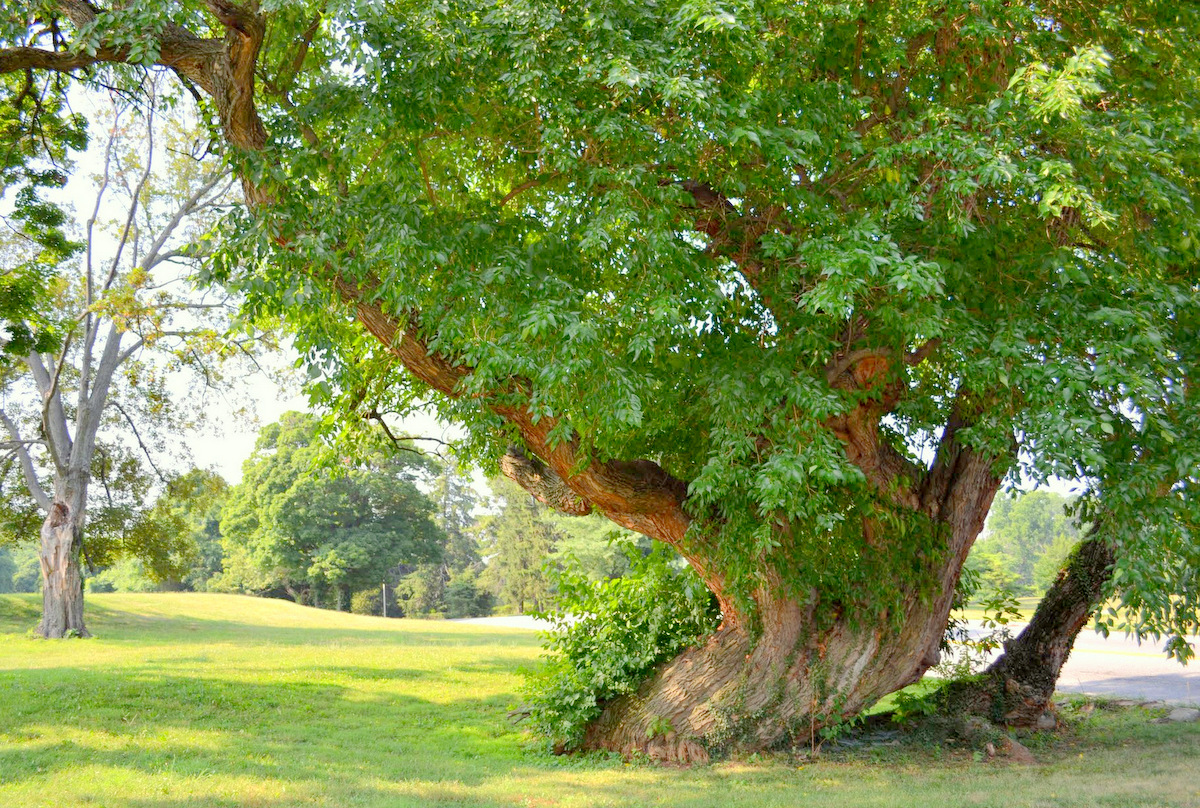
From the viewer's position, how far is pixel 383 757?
1023cm

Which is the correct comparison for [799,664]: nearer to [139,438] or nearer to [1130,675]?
[1130,675]

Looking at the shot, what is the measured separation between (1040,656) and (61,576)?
22.5 m

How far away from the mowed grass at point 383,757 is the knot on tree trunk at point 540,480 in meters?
2.91

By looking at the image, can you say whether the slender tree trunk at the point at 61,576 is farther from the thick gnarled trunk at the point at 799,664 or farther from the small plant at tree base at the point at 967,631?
the small plant at tree base at the point at 967,631

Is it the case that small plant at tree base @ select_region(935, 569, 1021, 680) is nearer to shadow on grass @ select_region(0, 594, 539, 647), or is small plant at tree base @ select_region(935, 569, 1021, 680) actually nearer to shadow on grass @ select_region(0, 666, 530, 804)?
shadow on grass @ select_region(0, 666, 530, 804)

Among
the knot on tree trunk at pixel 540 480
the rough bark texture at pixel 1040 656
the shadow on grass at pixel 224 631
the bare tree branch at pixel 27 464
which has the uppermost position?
the bare tree branch at pixel 27 464

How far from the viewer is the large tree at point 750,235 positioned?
22.9ft

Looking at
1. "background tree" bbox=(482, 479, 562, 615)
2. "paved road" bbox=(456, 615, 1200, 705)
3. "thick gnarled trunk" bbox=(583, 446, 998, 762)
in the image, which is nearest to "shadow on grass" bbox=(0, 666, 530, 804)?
"thick gnarled trunk" bbox=(583, 446, 998, 762)

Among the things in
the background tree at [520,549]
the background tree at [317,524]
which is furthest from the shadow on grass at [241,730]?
the background tree at [520,549]

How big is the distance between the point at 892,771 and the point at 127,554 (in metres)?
24.7

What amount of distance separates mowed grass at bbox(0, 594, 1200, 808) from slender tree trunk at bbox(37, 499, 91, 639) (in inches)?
221

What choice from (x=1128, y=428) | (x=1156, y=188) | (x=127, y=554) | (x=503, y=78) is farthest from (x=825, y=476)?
(x=127, y=554)

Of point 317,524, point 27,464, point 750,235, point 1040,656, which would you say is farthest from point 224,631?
point 750,235

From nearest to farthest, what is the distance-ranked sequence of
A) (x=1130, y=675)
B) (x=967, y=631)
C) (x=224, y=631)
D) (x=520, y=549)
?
(x=967, y=631) < (x=1130, y=675) < (x=224, y=631) < (x=520, y=549)
